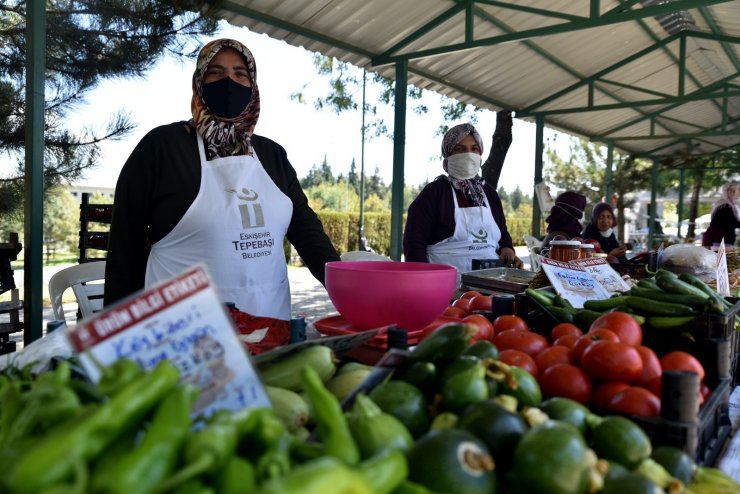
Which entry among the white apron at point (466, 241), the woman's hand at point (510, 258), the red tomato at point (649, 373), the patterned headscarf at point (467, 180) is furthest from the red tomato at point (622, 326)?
the patterned headscarf at point (467, 180)

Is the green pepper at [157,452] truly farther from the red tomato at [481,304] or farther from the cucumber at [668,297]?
the cucumber at [668,297]

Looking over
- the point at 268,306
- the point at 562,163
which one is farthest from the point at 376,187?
the point at 268,306

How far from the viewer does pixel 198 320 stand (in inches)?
36.3

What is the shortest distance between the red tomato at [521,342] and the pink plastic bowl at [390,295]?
20 cm

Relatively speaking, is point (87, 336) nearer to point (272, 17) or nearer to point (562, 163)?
point (272, 17)

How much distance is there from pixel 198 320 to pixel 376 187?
46.5 m

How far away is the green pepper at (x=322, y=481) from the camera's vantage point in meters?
0.59

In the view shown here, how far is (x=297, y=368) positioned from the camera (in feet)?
3.90

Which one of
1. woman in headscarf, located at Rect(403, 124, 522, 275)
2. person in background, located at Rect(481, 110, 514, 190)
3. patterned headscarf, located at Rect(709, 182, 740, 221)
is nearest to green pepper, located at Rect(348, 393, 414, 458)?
woman in headscarf, located at Rect(403, 124, 522, 275)

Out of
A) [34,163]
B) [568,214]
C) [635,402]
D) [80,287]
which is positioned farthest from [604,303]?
[568,214]

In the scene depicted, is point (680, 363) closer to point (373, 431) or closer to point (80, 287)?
point (373, 431)

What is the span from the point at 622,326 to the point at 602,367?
0.29 m

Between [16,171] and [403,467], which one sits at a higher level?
[16,171]

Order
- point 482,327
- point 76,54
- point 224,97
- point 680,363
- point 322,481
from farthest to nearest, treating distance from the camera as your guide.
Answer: point 76,54 → point 224,97 → point 482,327 → point 680,363 → point 322,481
